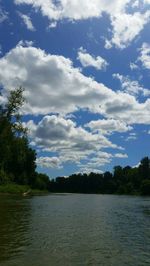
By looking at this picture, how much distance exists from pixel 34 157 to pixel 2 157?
269 ft

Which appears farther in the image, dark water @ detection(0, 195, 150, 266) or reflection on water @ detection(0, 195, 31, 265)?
reflection on water @ detection(0, 195, 31, 265)

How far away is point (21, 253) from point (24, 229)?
389 inches

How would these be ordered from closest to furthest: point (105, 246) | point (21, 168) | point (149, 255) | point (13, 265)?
point (13, 265), point (149, 255), point (105, 246), point (21, 168)

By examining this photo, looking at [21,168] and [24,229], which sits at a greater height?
[21,168]

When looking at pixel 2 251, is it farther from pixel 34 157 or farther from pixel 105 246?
pixel 34 157

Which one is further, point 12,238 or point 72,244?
point 12,238

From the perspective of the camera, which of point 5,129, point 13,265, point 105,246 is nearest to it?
point 13,265

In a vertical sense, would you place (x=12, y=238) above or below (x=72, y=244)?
above

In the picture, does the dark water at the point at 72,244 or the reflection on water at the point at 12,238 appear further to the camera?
the reflection on water at the point at 12,238

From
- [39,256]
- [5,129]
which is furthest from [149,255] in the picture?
[5,129]

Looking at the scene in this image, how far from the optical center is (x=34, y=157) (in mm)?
150750

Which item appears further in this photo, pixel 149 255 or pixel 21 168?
pixel 21 168

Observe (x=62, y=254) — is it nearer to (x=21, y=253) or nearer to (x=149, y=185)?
(x=21, y=253)

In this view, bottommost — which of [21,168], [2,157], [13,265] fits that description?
[13,265]
